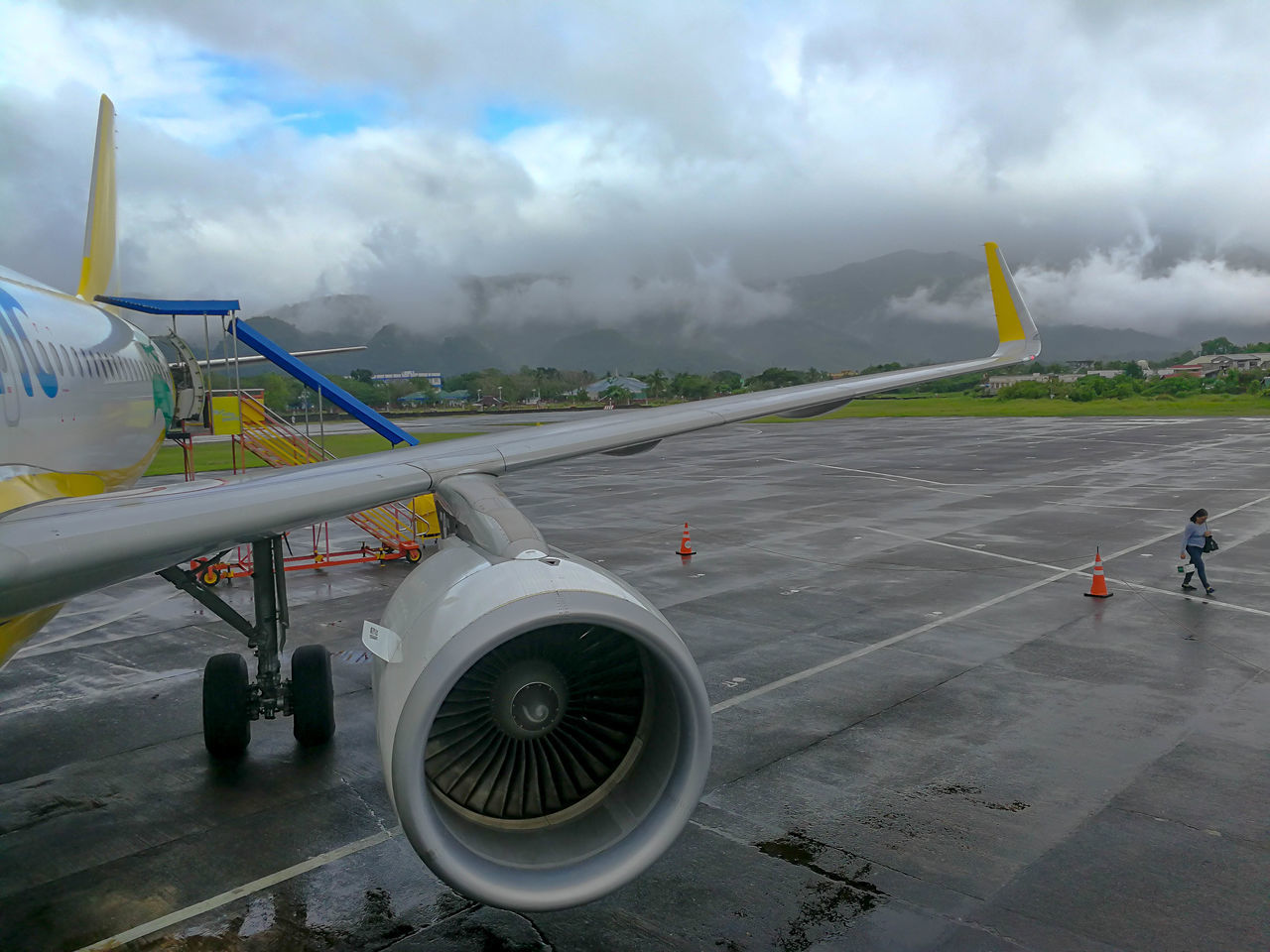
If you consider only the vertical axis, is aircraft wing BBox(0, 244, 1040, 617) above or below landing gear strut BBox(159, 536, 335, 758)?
above

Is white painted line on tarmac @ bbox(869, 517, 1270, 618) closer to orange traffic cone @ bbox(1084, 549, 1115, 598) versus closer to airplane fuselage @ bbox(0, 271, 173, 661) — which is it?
orange traffic cone @ bbox(1084, 549, 1115, 598)

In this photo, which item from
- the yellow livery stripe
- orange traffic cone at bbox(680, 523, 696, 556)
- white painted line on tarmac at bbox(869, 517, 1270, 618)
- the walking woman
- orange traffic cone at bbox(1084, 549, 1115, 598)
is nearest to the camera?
the yellow livery stripe

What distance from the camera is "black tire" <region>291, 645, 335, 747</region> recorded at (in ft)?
28.4

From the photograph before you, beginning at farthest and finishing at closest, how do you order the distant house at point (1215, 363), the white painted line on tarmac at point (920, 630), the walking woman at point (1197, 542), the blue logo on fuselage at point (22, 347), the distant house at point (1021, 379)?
the distant house at point (1215, 363) < the distant house at point (1021, 379) < the walking woman at point (1197, 542) < the white painted line on tarmac at point (920, 630) < the blue logo on fuselage at point (22, 347)

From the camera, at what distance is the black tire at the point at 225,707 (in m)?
8.48

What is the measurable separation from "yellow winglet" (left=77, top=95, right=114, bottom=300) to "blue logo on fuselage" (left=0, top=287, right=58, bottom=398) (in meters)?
5.71

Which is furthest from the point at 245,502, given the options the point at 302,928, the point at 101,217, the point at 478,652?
the point at 101,217

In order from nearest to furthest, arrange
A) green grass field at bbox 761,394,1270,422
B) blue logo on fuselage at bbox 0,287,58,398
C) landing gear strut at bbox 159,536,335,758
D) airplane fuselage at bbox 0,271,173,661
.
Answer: airplane fuselage at bbox 0,271,173,661, blue logo on fuselage at bbox 0,287,58,398, landing gear strut at bbox 159,536,335,758, green grass field at bbox 761,394,1270,422

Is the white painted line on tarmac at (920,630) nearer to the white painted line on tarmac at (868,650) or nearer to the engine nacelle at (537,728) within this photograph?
the white painted line on tarmac at (868,650)

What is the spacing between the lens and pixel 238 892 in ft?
20.3

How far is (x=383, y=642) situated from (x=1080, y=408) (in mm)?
77231

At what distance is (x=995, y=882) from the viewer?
6.02 metres

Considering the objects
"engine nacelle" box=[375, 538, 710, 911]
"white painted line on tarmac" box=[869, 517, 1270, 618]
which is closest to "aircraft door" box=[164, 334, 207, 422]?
"engine nacelle" box=[375, 538, 710, 911]

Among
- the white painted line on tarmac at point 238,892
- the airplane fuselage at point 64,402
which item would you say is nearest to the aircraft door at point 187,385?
the airplane fuselage at point 64,402
